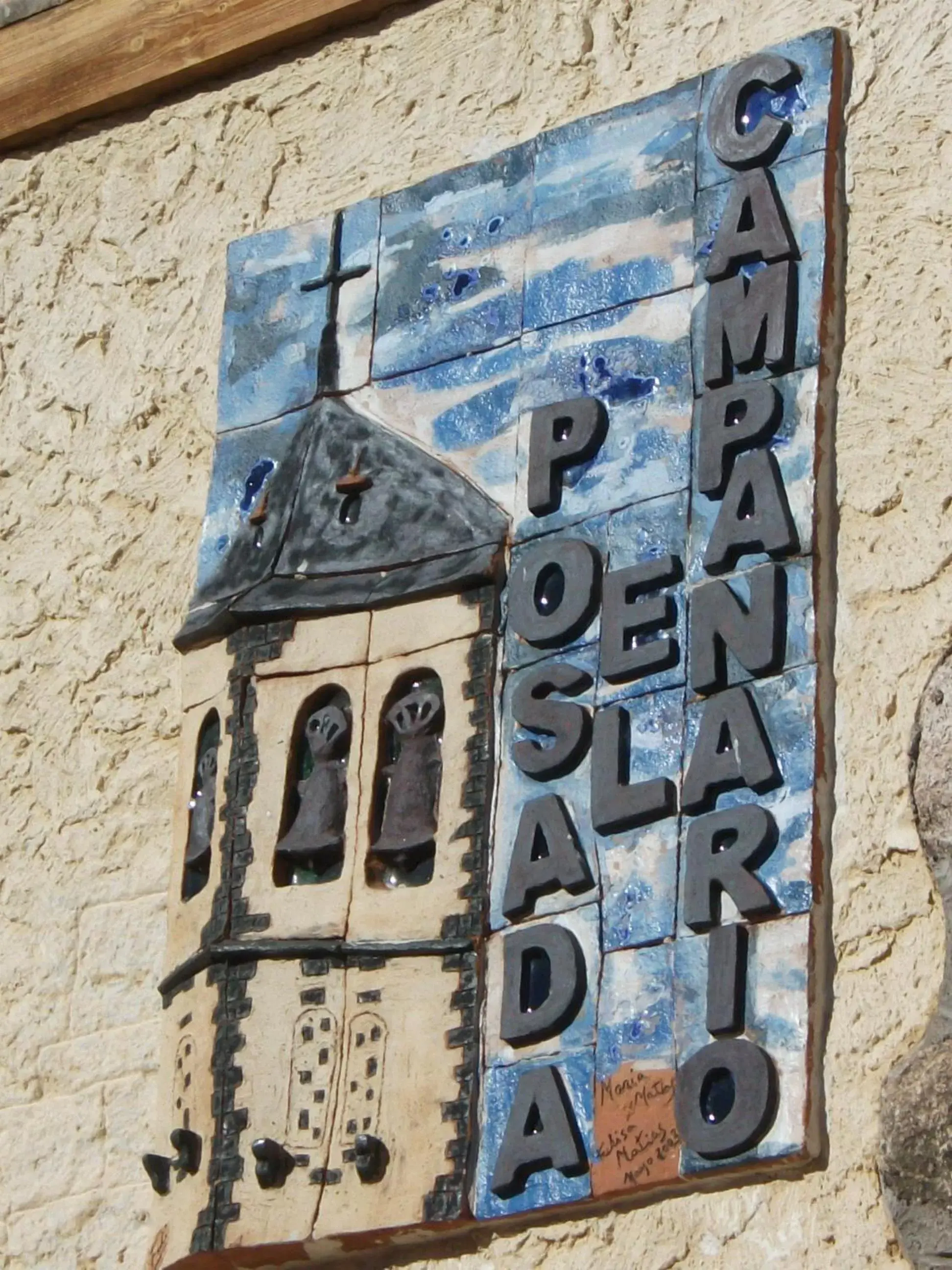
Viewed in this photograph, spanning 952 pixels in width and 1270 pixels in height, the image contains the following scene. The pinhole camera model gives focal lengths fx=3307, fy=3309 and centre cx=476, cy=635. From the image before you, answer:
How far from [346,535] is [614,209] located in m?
0.63

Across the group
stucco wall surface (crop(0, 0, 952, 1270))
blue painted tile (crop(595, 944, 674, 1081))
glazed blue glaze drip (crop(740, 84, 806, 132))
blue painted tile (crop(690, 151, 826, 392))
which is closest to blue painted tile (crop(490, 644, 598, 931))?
blue painted tile (crop(595, 944, 674, 1081))

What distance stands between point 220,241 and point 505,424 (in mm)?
799

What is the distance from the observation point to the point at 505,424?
490 centimetres

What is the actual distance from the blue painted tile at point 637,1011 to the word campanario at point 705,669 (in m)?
0.04

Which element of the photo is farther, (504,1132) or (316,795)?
(316,795)

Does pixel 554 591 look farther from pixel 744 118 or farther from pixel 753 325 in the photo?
pixel 744 118

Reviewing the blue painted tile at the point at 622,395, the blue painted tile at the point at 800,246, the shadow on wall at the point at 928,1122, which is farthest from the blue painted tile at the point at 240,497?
the shadow on wall at the point at 928,1122

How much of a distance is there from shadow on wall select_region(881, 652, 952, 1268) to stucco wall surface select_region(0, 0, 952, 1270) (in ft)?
0.11

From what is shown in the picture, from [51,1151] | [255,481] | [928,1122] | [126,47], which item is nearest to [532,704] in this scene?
[255,481]

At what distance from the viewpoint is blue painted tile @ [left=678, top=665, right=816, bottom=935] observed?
4320 millimetres

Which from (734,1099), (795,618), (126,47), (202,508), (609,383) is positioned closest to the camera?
(734,1099)

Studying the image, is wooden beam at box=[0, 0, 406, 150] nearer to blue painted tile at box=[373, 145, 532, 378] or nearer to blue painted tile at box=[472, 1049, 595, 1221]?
blue painted tile at box=[373, 145, 532, 378]

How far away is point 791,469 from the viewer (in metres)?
4.58

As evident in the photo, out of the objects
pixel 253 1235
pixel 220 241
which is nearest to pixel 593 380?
pixel 220 241
